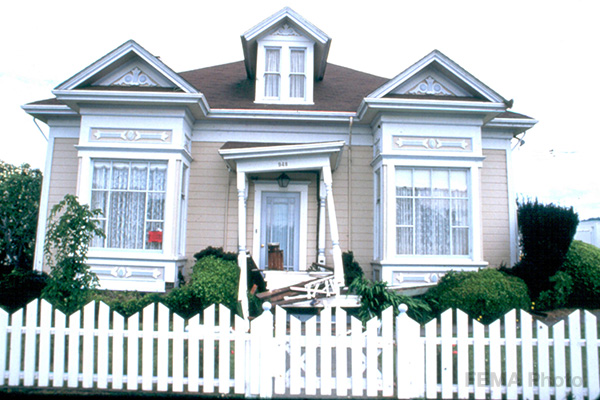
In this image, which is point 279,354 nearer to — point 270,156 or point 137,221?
point 270,156

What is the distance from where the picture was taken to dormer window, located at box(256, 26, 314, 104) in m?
11.6

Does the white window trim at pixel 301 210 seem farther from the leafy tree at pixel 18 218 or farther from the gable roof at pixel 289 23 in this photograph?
the leafy tree at pixel 18 218

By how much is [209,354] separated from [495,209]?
868 cm

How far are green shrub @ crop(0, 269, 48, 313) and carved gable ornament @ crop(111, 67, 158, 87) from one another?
4.37m

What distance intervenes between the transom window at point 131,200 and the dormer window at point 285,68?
338 centimetres

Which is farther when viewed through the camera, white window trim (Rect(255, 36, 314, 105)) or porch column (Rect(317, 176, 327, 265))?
white window trim (Rect(255, 36, 314, 105))

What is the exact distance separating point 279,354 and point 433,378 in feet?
4.83

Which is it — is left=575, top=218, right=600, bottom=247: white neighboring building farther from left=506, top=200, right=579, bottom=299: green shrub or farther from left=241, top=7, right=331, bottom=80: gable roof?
left=241, top=7, right=331, bottom=80: gable roof

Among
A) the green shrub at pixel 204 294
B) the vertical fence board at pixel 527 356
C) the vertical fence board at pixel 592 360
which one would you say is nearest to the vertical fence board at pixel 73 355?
the green shrub at pixel 204 294

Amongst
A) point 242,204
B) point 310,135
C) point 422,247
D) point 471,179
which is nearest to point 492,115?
point 471,179

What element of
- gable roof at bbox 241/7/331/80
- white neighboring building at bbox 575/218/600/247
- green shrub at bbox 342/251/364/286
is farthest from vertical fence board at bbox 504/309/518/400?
white neighboring building at bbox 575/218/600/247

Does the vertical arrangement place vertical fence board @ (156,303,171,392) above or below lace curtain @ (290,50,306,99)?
below

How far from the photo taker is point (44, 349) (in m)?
4.64

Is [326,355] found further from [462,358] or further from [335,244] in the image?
[335,244]
